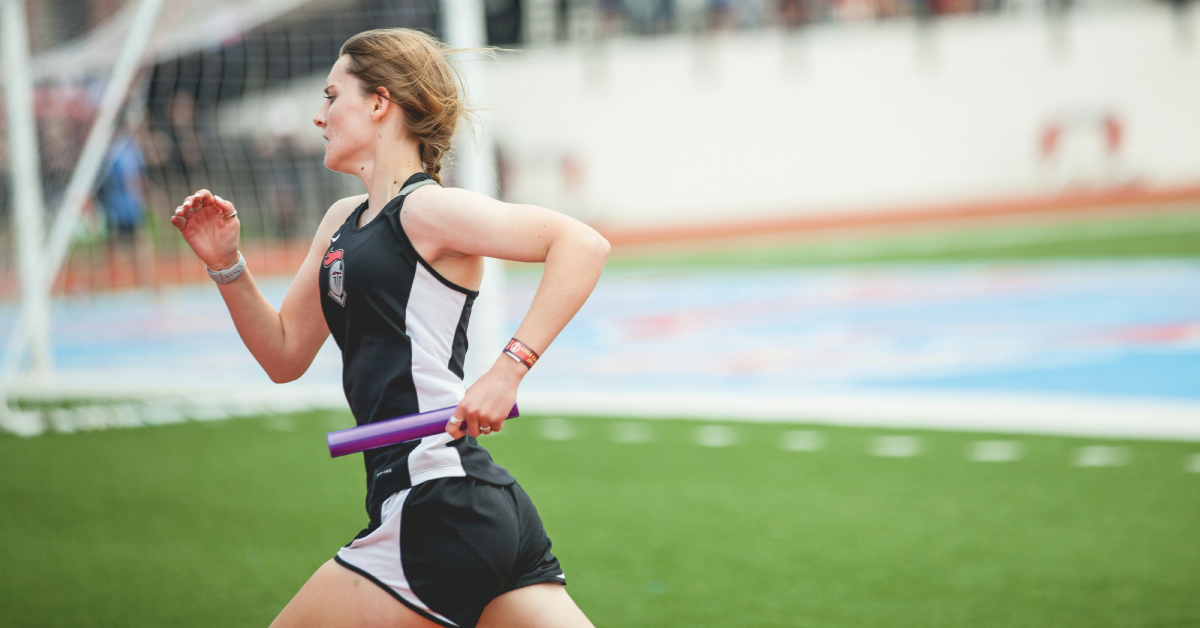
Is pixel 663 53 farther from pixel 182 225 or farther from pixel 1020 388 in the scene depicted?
pixel 182 225

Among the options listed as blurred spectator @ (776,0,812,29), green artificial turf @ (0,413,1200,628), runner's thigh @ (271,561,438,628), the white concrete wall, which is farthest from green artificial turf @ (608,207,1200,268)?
runner's thigh @ (271,561,438,628)

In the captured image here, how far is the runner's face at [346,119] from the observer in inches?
83.3

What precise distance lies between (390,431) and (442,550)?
25 centimetres

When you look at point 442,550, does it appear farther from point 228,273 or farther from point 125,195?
point 125,195

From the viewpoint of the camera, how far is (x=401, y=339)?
203 cm

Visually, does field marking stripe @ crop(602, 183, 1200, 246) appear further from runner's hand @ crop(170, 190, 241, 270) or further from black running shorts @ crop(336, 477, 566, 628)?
black running shorts @ crop(336, 477, 566, 628)

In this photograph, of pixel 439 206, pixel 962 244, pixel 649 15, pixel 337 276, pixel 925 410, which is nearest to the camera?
pixel 439 206

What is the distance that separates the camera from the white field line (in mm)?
5922

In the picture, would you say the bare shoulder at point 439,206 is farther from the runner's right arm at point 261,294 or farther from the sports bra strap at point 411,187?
the runner's right arm at point 261,294

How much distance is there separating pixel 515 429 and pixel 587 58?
2123 centimetres

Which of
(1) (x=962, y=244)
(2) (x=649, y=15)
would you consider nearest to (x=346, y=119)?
(1) (x=962, y=244)

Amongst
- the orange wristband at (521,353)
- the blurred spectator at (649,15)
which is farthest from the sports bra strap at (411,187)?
the blurred spectator at (649,15)

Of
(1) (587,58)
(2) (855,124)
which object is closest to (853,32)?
(2) (855,124)

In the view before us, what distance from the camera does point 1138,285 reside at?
37.4ft
